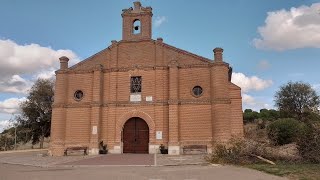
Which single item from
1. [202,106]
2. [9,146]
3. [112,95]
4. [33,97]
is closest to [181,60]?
[202,106]

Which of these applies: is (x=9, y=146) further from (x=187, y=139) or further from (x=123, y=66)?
(x=187, y=139)

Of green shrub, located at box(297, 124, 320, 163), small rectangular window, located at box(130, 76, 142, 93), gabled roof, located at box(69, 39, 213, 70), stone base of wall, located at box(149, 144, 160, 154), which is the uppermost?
gabled roof, located at box(69, 39, 213, 70)

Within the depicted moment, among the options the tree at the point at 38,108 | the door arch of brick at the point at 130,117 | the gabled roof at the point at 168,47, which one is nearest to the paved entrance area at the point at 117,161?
the door arch of brick at the point at 130,117

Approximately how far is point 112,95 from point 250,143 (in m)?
13.0

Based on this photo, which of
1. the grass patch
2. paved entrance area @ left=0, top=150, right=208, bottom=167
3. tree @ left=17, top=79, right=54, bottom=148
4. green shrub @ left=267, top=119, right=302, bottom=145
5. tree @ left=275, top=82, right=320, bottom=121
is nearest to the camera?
the grass patch

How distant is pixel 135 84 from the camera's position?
26.6m

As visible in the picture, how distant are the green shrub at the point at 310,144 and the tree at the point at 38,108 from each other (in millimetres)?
32362

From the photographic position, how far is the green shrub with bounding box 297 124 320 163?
49.4 feet

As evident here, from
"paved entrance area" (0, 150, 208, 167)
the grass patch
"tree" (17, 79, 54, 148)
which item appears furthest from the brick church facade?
"tree" (17, 79, 54, 148)

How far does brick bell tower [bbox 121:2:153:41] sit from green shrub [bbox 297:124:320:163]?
49.5 ft

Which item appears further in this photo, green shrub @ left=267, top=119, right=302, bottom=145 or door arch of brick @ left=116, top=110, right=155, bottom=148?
green shrub @ left=267, top=119, right=302, bottom=145

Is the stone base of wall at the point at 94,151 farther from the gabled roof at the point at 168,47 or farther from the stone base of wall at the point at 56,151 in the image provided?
the gabled roof at the point at 168,47

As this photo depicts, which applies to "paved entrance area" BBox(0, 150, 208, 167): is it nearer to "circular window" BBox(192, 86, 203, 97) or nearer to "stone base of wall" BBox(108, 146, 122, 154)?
"stone base of wall" BBox(108, 146, 122, 154)

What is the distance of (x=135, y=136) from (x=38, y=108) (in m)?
19.7
